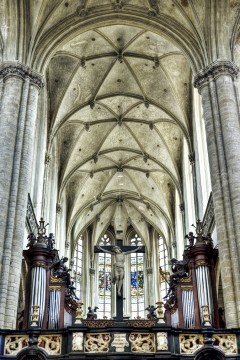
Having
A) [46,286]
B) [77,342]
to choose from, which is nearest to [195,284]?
[46,286]

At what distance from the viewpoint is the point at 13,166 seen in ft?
55.4

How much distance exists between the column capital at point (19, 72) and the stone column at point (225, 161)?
5.57m

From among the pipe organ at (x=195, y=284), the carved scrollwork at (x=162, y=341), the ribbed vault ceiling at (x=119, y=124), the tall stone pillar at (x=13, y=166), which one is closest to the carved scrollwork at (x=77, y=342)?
the carved scrollwork at (x=162, y=341)

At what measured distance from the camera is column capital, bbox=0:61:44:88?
18.7 meters

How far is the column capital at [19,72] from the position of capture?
1870 centimetres

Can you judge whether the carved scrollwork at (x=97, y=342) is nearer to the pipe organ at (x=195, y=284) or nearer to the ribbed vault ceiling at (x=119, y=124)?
the pipe organ at (x=195, y=284)

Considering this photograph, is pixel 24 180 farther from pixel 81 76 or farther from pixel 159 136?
pixel 159 136

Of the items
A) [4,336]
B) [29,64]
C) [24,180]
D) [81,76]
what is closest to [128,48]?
[81,76]

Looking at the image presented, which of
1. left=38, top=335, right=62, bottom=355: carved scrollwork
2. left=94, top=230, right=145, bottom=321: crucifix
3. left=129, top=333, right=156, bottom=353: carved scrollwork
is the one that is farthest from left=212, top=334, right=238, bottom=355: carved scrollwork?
left=38, top=335, right=62, bottom=355: carved scrollwork

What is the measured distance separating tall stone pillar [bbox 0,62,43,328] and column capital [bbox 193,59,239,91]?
18.4ft

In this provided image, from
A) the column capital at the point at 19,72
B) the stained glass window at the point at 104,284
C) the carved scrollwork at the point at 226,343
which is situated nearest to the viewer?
the carved scrollwork at the point at 226,343

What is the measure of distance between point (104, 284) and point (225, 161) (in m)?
21.1

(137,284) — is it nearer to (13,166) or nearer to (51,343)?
(13,166)

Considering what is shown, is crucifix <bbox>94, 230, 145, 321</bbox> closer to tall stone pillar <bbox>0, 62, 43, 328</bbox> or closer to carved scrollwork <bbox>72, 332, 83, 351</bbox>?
carved scrollwork <bbox>72, 332, 83, 351</bbox>
